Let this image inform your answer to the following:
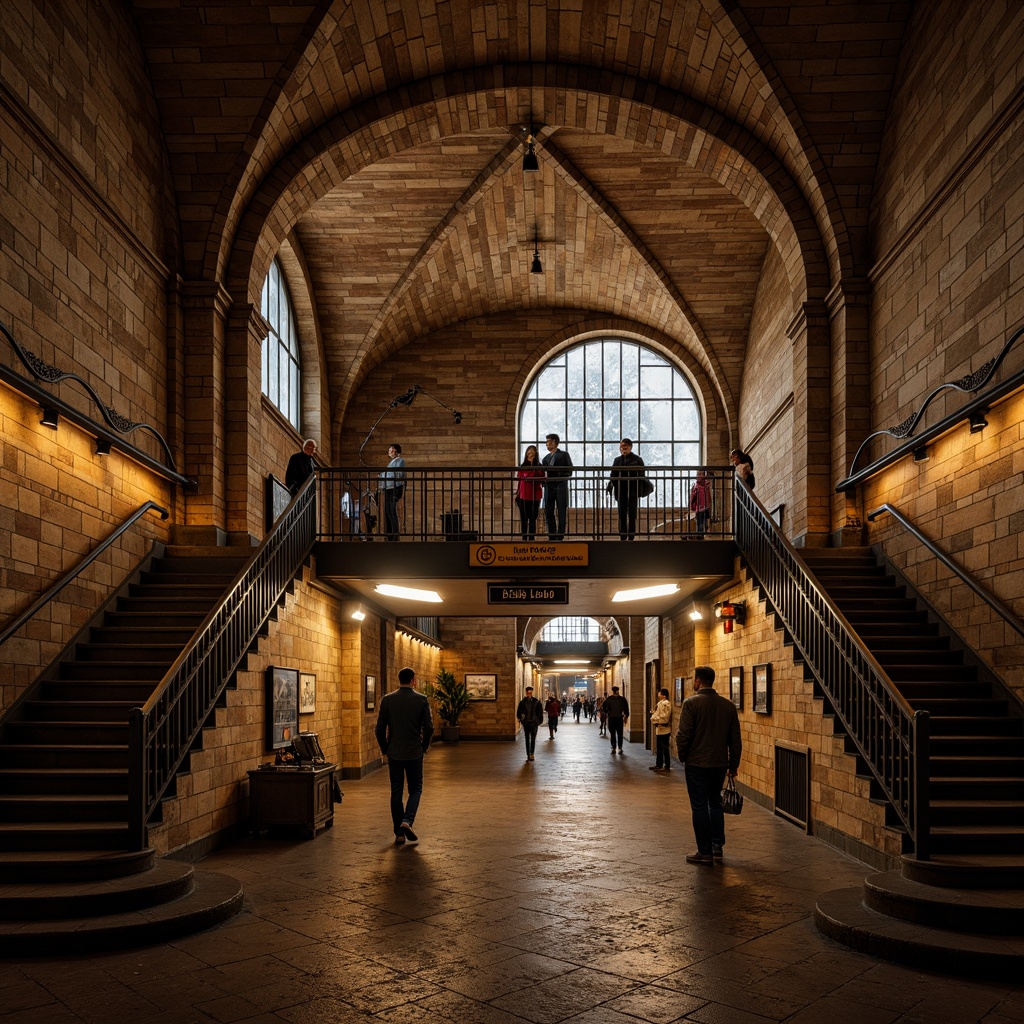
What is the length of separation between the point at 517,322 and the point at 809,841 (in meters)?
16.5

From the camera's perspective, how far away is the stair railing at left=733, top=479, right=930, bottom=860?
6098 millimetres

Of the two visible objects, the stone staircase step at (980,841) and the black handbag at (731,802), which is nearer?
the stone staircase step at (980,841)

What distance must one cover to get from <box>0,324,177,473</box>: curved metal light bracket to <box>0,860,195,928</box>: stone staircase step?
13.8 ft

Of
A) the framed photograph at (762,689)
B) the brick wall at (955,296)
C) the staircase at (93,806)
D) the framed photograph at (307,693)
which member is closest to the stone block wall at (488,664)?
the framed photograph at (307,693)

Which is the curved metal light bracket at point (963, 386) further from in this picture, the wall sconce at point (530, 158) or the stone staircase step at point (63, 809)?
the stone staircase step at point (63, 809)

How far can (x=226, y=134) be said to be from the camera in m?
11.9

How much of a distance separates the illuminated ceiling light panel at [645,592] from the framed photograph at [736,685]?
150 cm

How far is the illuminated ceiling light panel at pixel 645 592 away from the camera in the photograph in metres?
13.7

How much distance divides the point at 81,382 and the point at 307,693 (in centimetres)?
476

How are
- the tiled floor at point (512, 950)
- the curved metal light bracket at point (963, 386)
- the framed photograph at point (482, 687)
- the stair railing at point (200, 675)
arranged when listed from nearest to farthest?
the tiled floor at point (512, 950) < the stair railing at point (200, 675) < the curved metal light bracket at point (963, 386) < the framed photograph at point (482, 687)

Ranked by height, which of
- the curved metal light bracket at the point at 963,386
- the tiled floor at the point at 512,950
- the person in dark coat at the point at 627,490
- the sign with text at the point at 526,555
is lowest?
the tiled floor at the point at 512,950

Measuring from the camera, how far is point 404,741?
8352 mm

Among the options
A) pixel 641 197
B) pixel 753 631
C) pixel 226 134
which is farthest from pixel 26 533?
pixel 641 197

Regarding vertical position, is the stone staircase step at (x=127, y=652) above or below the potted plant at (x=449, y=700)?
above
